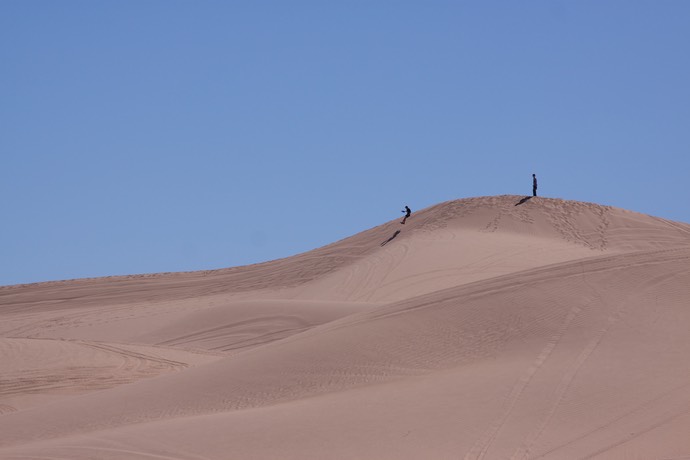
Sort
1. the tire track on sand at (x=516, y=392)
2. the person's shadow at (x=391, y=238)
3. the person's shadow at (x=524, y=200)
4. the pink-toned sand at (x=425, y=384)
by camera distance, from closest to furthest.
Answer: the tire track on sand at (x=516, y=392) → the pink-toned sand at (x=425, y=384) → the person's shadow at (x=391, y=238) → the person's shadow at (x=524, y=200)

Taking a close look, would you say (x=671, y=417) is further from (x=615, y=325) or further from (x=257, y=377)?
(x=257, y=377)

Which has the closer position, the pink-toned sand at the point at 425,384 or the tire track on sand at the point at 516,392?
the tire track on sand at the point at 516,392

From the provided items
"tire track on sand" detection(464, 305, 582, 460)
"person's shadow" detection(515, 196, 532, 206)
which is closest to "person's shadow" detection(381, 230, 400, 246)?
"person's shadow" detection(515, 196, 532, 206)

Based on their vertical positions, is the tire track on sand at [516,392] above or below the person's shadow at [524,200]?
below

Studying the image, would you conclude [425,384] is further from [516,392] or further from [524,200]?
[524,200]

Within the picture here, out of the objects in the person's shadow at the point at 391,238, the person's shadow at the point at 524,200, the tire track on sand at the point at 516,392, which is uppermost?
the person's shadow at the point at 524,200

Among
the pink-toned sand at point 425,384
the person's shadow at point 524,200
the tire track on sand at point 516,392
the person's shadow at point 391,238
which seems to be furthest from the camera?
the person's shadow at point 524,200

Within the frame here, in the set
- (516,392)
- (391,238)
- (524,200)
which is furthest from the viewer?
(524,200)

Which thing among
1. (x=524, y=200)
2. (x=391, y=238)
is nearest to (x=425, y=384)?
(x=391, y=238)

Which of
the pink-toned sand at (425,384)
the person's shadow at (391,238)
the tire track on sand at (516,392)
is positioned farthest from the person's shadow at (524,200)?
the tire track on sand at (516,392)

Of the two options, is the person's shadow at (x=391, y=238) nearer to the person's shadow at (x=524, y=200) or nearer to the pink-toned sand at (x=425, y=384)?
the person's shadow at (x=524, y=200)

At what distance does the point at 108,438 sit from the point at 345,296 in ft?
69.6

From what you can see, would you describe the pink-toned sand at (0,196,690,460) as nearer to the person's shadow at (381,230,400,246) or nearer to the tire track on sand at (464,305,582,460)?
the tire track on sand at (464,305,582,460)

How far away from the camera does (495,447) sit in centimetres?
1062
